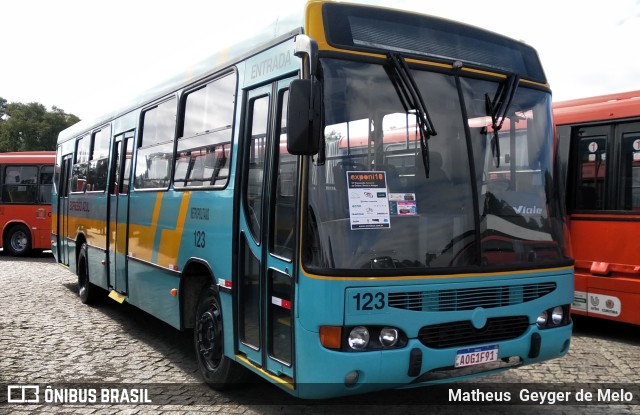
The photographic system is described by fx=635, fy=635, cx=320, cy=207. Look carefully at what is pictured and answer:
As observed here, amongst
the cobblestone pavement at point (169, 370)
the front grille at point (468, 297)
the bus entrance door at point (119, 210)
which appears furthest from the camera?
the bus entrance door at point (119, 210)

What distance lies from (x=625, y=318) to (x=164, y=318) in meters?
5.34

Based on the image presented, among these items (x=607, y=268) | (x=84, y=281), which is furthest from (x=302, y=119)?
(x=84, y=281)

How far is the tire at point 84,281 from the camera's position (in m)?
10.4

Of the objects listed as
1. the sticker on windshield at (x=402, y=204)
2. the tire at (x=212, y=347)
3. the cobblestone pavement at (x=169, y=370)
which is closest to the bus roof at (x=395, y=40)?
the sticker on windshield at (x=402, y=204)

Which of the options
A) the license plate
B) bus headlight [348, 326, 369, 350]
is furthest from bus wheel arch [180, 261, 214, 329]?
the license plate

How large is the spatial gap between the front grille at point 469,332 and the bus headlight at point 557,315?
0.32 m

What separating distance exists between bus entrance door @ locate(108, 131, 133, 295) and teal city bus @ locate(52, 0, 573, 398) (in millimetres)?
2874

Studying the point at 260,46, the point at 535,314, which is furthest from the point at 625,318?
the point at 260,46

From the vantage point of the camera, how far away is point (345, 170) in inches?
167

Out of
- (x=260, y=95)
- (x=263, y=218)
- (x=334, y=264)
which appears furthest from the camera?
(x=260, y=95)

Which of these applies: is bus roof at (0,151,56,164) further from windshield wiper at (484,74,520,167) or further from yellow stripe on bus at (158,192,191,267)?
windshield wiper at (484,74,520,167)

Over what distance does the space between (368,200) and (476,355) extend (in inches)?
53.2

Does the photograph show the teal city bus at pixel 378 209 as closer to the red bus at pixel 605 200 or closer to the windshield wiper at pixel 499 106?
the windshield wiper at pixel 499 106

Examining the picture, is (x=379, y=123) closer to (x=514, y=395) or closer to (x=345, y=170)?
(x=345, y=170)
